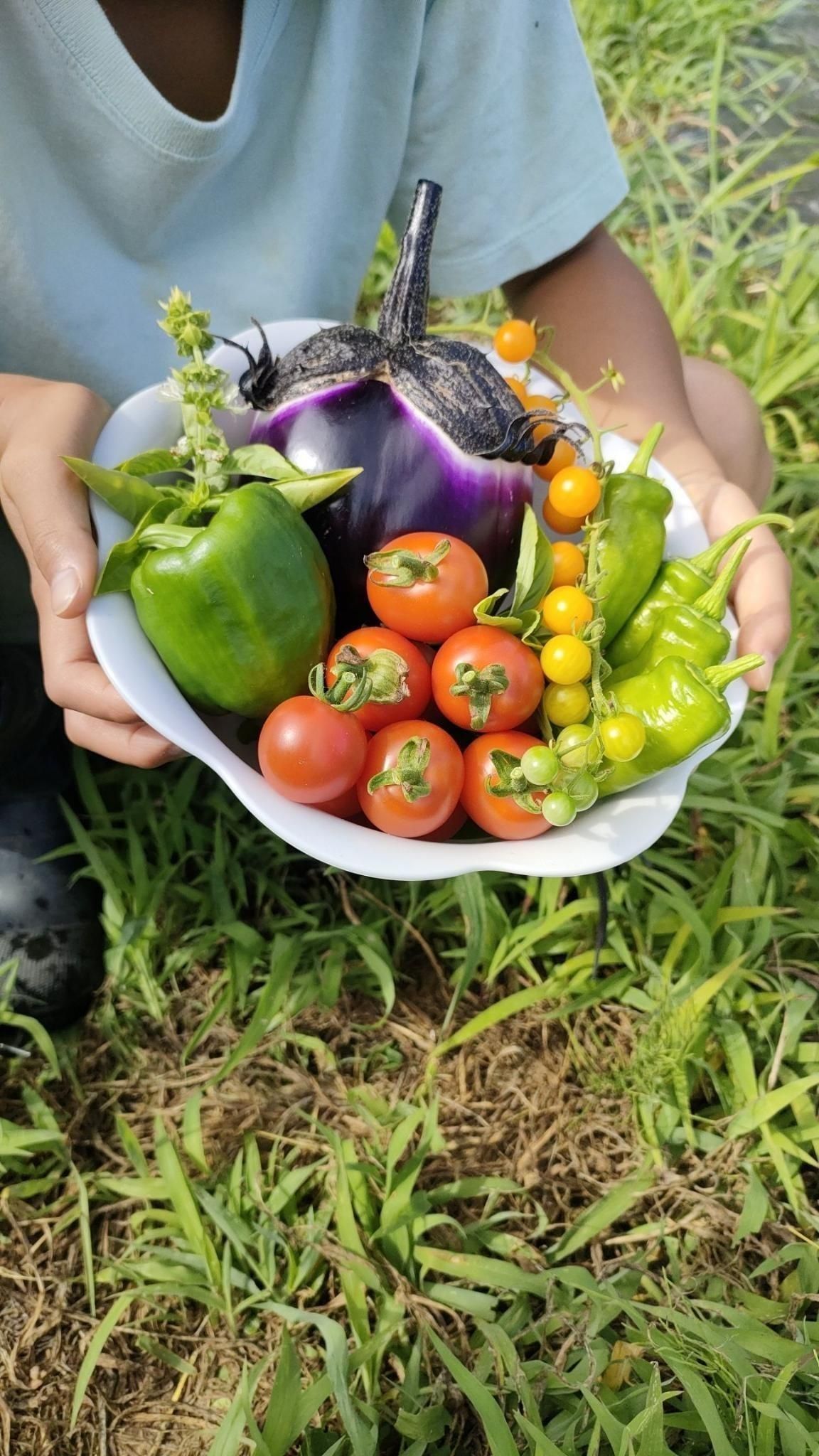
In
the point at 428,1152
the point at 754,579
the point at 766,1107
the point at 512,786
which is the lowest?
the point at 428,1152

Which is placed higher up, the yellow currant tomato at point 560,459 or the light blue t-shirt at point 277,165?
the light blue t-shirt at point 277,165

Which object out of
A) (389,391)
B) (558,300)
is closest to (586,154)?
(558,300)

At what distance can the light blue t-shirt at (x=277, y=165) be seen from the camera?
3.90ft

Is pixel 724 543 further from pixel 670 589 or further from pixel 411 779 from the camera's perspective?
pixel 411 779

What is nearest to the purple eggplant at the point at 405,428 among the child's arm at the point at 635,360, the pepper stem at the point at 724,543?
the pepper stem at the point at 724,543

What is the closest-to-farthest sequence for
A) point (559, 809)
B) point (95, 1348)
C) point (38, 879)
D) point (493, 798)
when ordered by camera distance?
point (559, 809), point (493, 798), point (95, 1348), point (38, 879)

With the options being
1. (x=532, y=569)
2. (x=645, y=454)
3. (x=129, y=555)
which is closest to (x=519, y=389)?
(x=645, y=454)

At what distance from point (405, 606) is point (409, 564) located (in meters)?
0.06

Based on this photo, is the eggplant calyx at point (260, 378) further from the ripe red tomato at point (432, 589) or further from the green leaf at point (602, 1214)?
the green leaf at point (602, 1214)

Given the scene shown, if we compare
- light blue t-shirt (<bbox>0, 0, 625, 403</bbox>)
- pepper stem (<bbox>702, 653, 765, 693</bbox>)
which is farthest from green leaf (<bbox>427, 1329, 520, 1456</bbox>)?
light blue t-shirt (<bbox>0, 0, 625, 403</bbox>)

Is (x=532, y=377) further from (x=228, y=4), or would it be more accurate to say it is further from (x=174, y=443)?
(x=228, y=4)

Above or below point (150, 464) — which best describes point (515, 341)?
above

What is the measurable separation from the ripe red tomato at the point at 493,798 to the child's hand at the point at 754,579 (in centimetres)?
30

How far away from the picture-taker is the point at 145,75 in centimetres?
118
